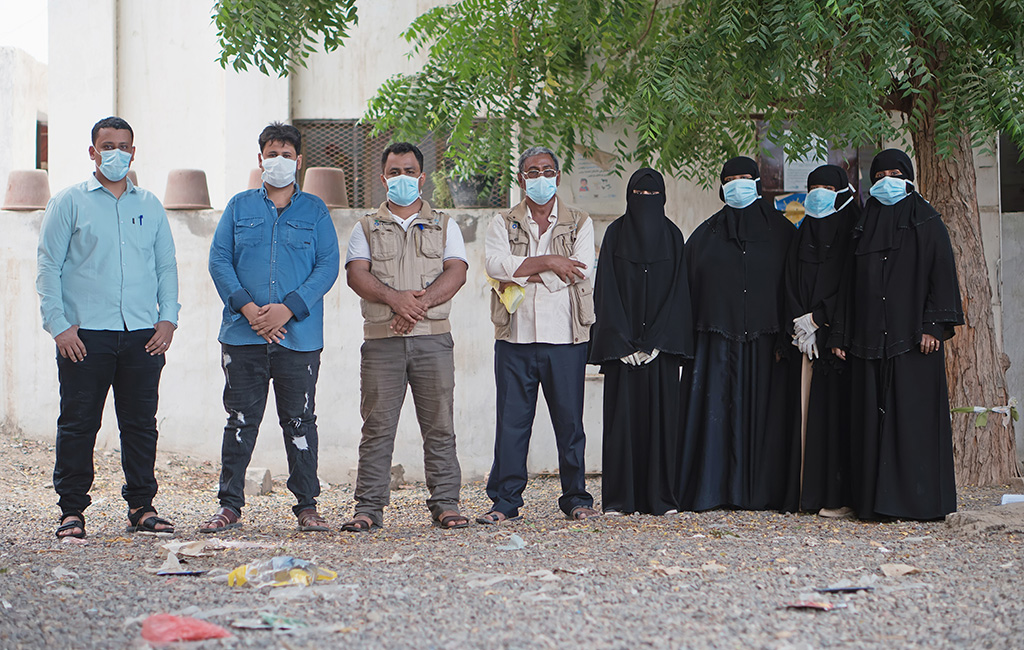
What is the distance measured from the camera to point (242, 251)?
16.1ft

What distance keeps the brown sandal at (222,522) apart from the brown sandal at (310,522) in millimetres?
320

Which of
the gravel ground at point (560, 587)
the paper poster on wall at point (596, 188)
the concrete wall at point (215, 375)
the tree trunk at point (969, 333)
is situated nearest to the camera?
the gravel ground at point (560, 587)

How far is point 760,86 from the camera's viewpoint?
578cm

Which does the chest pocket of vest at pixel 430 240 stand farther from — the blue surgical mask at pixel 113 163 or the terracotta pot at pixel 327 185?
the terracotta pot at pixel 327 185

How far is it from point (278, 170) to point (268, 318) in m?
0.76

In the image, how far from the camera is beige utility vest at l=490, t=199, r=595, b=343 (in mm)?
5180

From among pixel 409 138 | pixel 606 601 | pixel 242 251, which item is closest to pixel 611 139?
pixel 409 138

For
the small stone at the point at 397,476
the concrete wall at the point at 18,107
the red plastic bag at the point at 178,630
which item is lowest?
the small stone at the point at 397,476

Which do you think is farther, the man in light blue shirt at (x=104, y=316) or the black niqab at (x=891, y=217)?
the black niqab at (x=891, y=217)

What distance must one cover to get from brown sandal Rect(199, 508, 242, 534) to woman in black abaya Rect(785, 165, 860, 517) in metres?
2.96

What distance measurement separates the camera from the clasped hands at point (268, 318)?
476cm

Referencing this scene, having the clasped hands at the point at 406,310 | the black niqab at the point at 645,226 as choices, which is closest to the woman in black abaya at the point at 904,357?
the black niqab at the point at 645,226

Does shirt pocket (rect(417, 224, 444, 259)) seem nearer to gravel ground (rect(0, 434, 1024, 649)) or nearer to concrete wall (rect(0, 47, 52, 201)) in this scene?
gravel ground (rect(0, 434, 1024, 649))

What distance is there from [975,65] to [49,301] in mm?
5023
